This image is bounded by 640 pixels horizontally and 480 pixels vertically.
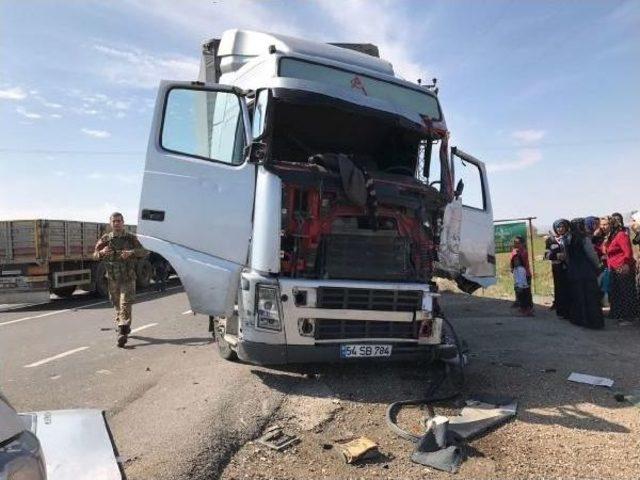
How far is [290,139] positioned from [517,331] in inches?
175

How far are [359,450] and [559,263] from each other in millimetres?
6681

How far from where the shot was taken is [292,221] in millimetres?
5125

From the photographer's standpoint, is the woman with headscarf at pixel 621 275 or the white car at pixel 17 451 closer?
the white car at pixel 17 451

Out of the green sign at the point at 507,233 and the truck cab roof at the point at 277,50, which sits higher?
the truck cab roof at the point at 277,50

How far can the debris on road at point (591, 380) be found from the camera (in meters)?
5.38

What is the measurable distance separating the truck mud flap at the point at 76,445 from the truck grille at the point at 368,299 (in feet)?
9.99

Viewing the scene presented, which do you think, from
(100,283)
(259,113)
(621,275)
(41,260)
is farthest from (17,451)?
(100,283)

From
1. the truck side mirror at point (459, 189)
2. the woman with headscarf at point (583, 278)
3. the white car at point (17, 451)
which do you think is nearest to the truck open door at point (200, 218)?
the truck side mirror at point (459, 189)

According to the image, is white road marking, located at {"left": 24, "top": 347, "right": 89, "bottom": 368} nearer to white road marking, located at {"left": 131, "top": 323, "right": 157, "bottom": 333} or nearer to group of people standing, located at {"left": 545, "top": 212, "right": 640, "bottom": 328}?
white road marking, located at {"left": 131, "top": 323, "right": 157, "bottom": 333}

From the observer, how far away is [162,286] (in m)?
16.5

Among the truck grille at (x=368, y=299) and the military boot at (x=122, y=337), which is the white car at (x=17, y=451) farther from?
the military boot at (x=122, y=337)

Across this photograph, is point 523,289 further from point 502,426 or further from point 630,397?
point 502,426

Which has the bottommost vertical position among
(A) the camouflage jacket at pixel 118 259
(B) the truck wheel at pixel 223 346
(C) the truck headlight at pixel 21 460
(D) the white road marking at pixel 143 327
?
(D) the white road marking at pixel 143 327

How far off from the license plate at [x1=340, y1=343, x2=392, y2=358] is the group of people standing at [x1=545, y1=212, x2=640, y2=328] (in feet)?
15.0
